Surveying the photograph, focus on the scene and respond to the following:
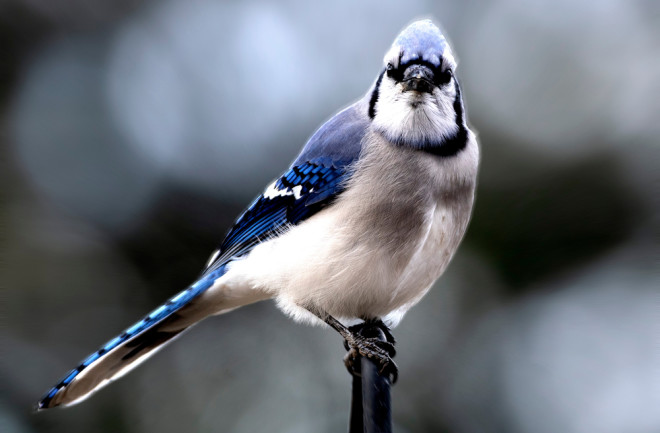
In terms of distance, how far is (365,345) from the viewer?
1.93 m

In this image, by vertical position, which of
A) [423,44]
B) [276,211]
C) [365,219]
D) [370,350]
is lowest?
[370,350]

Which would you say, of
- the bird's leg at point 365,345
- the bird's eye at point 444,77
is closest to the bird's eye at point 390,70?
the bird's eye at point 444,77

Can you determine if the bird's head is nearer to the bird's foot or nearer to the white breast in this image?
the white breast

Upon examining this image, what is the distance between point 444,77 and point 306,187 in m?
0.49

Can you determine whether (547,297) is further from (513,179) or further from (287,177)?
(287,177)

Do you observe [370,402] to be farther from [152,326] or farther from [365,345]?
[152,326]

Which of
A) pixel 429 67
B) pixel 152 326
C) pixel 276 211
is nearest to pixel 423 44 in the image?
pixel 429 67

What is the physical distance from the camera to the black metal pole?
1449mm

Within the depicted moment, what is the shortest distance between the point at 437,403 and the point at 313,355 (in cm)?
46

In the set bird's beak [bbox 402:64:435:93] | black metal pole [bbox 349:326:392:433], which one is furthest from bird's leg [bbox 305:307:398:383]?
bird's beak [bbox 402:64:435:93]

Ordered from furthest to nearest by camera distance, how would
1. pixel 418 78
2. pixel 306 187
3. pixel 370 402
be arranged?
pixel 306 187 → pixel 418 78 → pixel 370 402

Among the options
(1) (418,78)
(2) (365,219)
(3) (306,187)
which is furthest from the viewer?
(3) (306,187)

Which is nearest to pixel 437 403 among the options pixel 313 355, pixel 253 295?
pixel 313 355

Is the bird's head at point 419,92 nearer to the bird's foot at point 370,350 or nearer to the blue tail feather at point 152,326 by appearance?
the bird's foot at point 370,350
